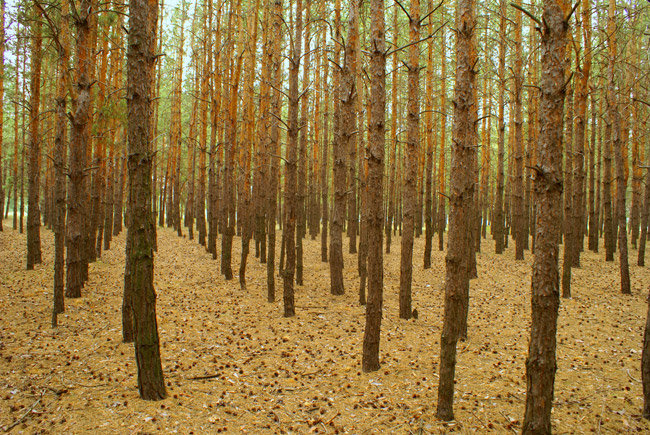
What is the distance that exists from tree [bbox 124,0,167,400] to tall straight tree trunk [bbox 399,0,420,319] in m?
5.01

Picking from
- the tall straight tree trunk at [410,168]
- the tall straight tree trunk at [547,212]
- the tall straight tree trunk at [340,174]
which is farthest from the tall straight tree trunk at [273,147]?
the tall straight tree trunk at [547,212]

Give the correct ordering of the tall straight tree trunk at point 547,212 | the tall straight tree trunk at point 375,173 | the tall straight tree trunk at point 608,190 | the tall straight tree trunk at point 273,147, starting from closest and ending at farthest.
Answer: the tall straight tree trunk at point 547,212 < the tall straight tree trunk at point 375,173 < the tall straight tree trunk at point 273,147 < the tall straight tree trunk at point 608,190

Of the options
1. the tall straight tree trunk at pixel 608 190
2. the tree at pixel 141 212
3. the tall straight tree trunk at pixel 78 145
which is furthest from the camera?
the tall straight tree trunk at pixel 608 190

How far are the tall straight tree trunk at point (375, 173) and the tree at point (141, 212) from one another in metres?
2.96

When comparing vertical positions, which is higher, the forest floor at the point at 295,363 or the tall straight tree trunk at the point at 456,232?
the tall straight tree trunk at the point at 456,232

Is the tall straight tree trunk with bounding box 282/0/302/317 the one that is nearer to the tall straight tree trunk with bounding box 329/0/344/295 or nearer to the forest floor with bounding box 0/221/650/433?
the forest floor with bounding box 0/221/650/433

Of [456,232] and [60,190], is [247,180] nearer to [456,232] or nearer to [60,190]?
[60,190]

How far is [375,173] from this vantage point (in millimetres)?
5613

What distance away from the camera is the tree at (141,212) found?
4.74 m

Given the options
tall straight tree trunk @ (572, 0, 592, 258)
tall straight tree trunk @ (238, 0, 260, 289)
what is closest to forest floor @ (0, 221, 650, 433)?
tall straight tree trunk @ (238, 0, 260, 289)

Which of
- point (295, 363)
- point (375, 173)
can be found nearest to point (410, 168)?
point (375, 173)

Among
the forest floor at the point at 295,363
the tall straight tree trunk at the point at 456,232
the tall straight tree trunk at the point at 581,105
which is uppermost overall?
the tall straight tree trunk at the point at 581,105

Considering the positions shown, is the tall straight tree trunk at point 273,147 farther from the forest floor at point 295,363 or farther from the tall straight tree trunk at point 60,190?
the tall straight tree trunk at point 60,190

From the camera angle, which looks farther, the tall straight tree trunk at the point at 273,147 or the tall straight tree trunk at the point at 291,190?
the tall straight tree trunk at the point at 273,147
